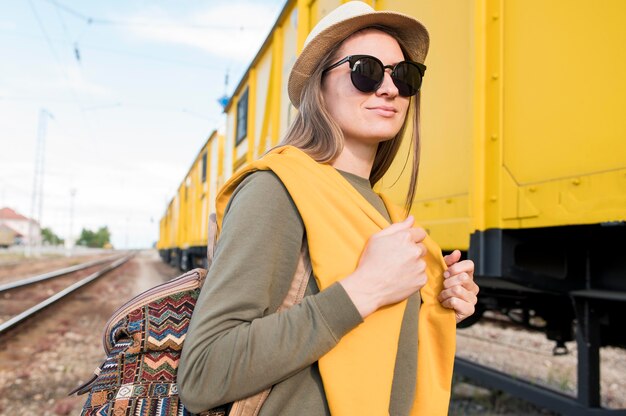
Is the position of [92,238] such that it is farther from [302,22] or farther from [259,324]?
[259,324]

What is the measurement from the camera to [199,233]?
1270 centimetres

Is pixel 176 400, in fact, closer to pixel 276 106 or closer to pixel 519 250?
pixel 519 250

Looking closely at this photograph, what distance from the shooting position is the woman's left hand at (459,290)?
1.40 m

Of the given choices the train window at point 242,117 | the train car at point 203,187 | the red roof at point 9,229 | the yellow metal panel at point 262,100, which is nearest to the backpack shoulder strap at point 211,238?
the yellow metal panel at point 262,100

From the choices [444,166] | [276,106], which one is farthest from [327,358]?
[276,106]

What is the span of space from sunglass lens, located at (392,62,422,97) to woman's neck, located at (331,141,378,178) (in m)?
0.18

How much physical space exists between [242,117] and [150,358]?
22.6 ft

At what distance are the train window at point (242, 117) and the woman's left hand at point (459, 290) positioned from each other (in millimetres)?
6250

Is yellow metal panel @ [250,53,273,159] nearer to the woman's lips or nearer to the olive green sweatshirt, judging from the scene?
the woman's lips

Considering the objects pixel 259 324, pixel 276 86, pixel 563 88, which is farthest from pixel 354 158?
pixel 276 86

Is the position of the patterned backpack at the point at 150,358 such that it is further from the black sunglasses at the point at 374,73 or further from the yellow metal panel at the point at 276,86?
the yellow metal panel at the point at 276,86

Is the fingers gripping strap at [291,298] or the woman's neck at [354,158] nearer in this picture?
the fingers gripping strap at [291,298]

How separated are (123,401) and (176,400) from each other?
0.11 m

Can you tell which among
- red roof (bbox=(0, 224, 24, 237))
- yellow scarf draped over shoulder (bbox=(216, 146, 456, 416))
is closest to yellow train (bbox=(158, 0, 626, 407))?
yellow scarf draped over shoulder (bbox=(216, 146, 456, 416))
